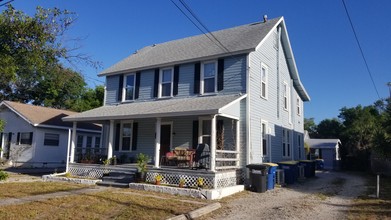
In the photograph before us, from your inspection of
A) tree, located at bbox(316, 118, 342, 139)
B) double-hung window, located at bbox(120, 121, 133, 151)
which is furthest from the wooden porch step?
tree, located at bbox(316, 118, 342, 139)

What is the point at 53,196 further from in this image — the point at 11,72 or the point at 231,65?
the point at 231,65

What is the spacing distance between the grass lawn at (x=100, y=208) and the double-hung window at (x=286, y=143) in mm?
10151

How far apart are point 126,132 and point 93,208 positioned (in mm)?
9684

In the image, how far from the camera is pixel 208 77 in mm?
15883

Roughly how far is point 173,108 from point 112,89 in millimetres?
6761

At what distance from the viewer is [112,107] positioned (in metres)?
18.3

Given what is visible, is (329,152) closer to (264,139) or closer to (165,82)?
(264,139)

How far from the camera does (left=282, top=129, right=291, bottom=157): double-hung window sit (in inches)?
755

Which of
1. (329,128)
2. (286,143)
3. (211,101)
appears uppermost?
(329,128)

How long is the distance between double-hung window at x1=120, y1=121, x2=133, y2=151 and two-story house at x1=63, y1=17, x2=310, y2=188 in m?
0.06

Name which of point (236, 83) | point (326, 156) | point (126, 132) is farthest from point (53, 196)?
point (326, 156)

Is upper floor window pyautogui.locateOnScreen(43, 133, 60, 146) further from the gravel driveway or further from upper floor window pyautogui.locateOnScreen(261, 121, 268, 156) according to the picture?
the gravel driveway

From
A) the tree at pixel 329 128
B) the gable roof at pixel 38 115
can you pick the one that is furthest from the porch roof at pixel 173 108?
the tree at pixel 329 128

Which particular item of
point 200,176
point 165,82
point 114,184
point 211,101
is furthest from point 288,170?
point 114,184
